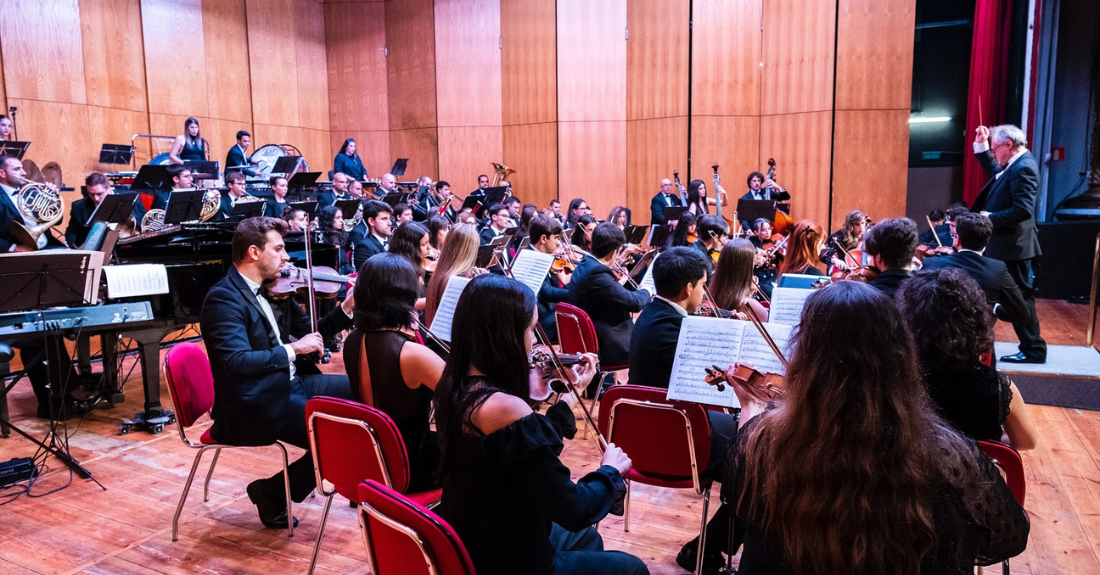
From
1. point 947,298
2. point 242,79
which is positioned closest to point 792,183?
point 242,79

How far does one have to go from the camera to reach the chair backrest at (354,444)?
2.29m

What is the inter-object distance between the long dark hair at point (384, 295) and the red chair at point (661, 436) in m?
0.78

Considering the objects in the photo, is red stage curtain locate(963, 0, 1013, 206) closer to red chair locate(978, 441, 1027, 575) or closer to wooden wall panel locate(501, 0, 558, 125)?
wooden wall panel locate(501, 0, 558, 125)

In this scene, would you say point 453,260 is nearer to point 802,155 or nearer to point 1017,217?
point 1017,217

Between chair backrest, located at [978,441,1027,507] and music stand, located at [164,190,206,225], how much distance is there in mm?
5947

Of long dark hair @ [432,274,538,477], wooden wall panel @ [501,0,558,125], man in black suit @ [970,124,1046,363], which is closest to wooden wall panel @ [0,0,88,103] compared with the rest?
wooden wall panel @ [501,0,558,125]

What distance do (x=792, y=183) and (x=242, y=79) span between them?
28.3 ft

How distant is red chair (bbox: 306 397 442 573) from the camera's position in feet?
7.53

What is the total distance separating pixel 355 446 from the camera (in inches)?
93.4

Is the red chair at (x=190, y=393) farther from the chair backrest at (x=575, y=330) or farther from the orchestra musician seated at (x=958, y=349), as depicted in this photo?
the orchestra musician seated at (x=958, y=349)

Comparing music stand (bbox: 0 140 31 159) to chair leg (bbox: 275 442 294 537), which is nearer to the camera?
chair leg (bbox: 275 442 294 537)

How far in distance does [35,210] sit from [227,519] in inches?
169

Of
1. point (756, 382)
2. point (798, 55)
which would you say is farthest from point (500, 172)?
point (756, 382)

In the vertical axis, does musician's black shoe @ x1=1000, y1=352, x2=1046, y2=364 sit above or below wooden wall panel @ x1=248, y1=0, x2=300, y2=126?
below
